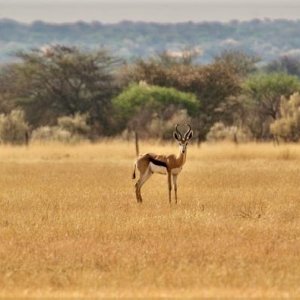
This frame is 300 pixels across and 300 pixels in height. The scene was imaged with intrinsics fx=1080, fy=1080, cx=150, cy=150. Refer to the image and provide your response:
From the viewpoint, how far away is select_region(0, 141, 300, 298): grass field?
1201 cm

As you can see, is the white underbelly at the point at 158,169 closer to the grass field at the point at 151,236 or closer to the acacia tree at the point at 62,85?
the grass field at the point at 151,236

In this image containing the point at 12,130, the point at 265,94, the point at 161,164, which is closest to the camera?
the point at 161,164

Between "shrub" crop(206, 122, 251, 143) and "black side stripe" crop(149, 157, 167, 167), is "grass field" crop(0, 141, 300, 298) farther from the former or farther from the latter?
"shrub" crop(206, 122, 251, 143)

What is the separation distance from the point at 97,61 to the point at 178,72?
6.87 metres

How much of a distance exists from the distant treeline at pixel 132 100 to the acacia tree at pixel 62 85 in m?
0.06

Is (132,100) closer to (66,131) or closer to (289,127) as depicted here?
(66,131)

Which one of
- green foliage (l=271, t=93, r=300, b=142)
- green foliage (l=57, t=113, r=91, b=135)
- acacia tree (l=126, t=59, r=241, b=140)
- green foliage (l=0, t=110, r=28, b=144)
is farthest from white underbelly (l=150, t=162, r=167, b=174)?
acacia tree (l=126, t=59, r=241, b=140)

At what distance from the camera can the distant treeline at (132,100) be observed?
51.8 metres

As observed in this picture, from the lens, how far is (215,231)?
16.1 m

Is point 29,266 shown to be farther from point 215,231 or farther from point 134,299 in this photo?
point 215,231

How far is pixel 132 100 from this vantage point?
185 ft

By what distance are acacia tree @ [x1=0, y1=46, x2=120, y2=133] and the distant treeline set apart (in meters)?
0.06

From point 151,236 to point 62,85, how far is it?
4920cm

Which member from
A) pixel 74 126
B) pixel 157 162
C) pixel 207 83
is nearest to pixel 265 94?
pixel 207 83
